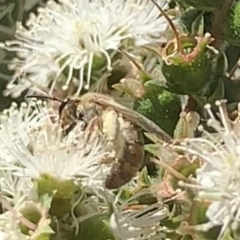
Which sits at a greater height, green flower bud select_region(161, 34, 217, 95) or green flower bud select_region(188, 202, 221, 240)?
green flower bud select_region(161, 34, 217, 95)

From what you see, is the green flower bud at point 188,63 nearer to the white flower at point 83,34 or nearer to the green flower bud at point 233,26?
the green flower bud at point 233,26

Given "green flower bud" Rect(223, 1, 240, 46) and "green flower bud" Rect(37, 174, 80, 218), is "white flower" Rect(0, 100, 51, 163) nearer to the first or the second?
"green flower bud" Rect(37, 174, 80, 218)

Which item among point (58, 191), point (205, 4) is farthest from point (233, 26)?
point (58, 191)

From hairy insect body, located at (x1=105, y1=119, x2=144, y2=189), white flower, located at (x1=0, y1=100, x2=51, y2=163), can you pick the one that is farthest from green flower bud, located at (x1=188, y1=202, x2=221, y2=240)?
white flower, located at (x1=0, y1=100, x2=51, y2=163)

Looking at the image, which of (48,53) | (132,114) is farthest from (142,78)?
(48,53)

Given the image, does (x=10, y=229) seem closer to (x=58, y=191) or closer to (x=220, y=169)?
(x=58, y=191)

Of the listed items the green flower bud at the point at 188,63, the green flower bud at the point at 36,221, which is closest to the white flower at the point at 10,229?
the green flower bud at the point at 36,221
